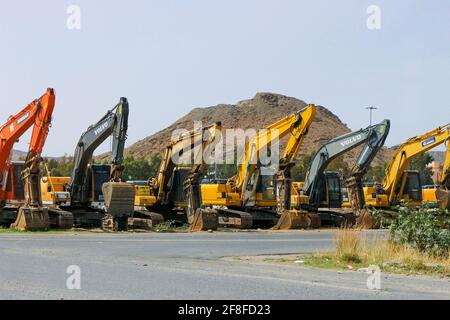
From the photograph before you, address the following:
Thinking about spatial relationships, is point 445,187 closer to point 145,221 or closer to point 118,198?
point 145,221

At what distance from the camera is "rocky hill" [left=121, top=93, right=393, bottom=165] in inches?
5960

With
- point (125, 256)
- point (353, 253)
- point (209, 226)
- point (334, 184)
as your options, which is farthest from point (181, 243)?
point (334, 184)

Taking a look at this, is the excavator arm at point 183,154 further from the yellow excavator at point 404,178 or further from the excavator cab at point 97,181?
the yellow excavator at point 404,178

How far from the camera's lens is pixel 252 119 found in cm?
15475

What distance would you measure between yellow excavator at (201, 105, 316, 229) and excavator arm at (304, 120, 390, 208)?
137 inches

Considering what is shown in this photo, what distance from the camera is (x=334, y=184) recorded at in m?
50.0

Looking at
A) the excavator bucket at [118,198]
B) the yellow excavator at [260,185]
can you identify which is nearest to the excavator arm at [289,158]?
the yellow excavator at [260,185]

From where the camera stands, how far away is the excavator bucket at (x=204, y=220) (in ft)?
132

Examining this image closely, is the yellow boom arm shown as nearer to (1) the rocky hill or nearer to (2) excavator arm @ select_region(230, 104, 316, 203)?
(2) excavator arm @ select_region(230, 104, 316, 203)

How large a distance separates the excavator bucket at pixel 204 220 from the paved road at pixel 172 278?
1534 centimetres

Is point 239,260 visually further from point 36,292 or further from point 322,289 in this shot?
point 36,292

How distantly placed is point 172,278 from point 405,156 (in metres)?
35.6

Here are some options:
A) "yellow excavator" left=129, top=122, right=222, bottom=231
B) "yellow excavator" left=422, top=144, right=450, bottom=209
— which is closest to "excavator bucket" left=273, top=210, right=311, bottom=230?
"yellow excavator" left=129, top=122, right=222, bottom=231

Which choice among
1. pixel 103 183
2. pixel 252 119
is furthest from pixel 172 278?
pixel 252 119
